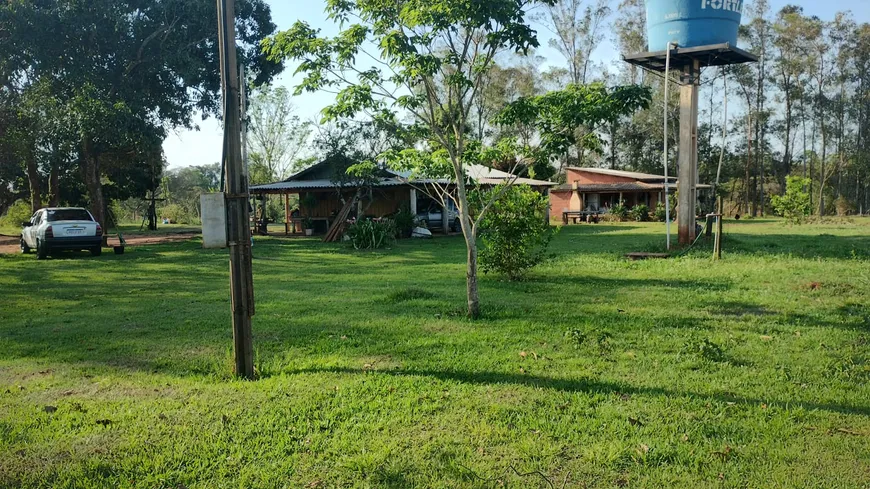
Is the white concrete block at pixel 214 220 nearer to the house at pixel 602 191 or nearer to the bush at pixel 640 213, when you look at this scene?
the bush at pixel 640 213

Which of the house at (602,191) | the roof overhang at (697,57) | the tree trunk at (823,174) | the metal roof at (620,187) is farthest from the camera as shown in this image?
the tree trunk at (823,174)

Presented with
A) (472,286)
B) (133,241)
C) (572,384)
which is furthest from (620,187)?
(572,384)

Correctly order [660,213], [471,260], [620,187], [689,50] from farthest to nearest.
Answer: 1. [620,187]
2. [660,213]
3. [689,50]
4. [471,260]

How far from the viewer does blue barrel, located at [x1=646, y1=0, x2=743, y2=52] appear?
14867 millimetres

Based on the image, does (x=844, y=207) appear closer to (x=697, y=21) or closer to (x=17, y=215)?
(x=697, y=21)

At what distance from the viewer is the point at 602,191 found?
135 ft

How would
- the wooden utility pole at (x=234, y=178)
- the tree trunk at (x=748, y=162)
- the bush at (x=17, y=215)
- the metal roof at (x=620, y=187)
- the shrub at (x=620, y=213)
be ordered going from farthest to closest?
the tree trunk at (x=748, y=162)
the metal roof at (x=620, y=187)
the bush at (x=17, y=215)
the shrub at (x=620, y=213)
the wooden utility pole at (x=234, y=178)

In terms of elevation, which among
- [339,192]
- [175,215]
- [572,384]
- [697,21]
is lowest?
[572,384]

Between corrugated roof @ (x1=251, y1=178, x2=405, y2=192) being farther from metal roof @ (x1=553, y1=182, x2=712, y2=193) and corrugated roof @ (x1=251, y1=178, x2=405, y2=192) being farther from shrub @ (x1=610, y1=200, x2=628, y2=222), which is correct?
metal roof @ (x1=553, y1=182, x2=712, y2=193)

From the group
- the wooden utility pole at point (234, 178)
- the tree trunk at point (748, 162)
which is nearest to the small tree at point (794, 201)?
the tree trunk at point (748, 162)

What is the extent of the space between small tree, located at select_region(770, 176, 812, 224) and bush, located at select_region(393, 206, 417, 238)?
17771mm

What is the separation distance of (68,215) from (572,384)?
60.0 feet

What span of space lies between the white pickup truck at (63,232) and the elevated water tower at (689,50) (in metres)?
15.9

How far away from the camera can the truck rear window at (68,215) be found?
18.0m
